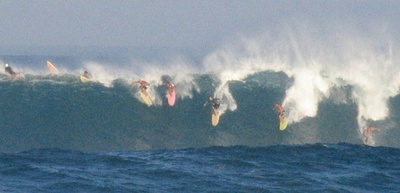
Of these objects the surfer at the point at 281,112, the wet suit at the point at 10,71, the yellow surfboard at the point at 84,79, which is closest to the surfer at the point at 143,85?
the yellow surfboard at the point at 84,79

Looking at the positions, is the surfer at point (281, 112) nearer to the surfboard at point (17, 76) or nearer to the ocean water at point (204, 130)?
the ocean water at point (204, 130)

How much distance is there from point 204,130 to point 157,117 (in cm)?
138

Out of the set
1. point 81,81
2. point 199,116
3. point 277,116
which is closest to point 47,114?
point 81,81

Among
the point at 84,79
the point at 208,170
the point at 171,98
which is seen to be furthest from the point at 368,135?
the point at 84,79

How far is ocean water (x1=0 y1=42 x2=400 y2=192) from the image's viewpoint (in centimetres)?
1827

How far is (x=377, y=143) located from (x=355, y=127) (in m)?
1.02

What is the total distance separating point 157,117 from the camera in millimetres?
25938

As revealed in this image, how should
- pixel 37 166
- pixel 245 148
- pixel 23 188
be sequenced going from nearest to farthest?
pixel 23 188
pixel 37 166
pixel 245 148

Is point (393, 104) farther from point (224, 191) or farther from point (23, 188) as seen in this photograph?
point (23, 188)

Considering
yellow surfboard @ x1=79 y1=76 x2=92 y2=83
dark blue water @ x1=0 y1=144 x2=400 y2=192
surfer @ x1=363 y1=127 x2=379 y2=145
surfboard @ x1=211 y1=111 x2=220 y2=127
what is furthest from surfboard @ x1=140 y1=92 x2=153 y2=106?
surfer @ x1=363 y1=127 x2=379 y2=145

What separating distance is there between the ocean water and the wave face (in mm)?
30

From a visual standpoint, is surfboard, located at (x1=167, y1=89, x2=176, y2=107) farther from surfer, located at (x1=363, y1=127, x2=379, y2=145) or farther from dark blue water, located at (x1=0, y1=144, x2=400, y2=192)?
surfer, located at (x1=363, y1=127, x2=379, y2=145)

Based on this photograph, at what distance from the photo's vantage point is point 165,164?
1973 centimetres

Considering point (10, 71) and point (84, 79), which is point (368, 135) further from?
point (10, 71)
